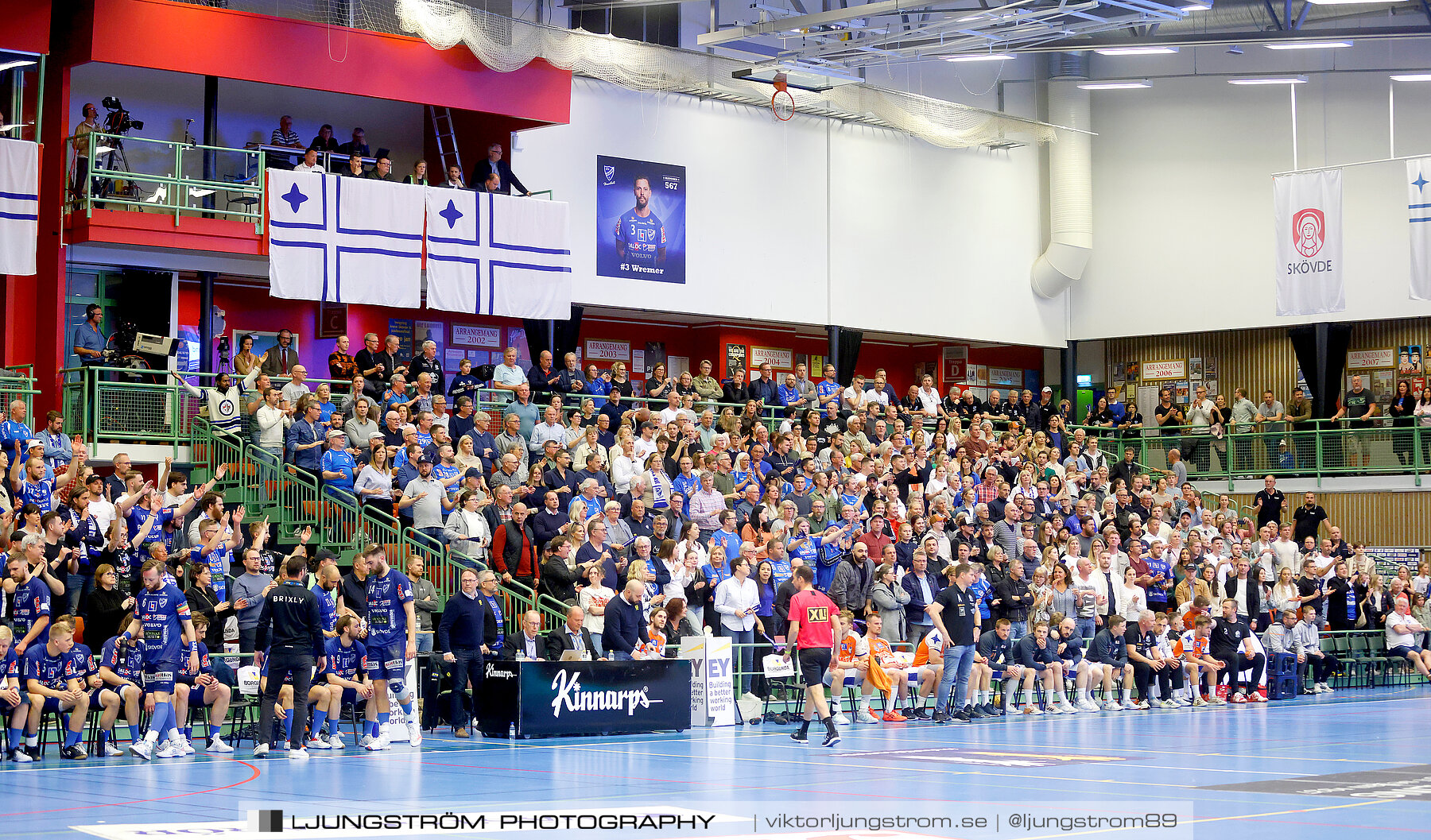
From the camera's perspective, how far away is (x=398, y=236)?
26.0m

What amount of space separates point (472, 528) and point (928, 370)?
21.1 m

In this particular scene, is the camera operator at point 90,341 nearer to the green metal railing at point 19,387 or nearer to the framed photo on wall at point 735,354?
the green metal railing at point 19,387

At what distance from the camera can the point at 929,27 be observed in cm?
2725

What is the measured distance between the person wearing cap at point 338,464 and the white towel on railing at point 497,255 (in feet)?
18.0

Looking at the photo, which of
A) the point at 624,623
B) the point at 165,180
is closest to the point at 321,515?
the point at 624,623

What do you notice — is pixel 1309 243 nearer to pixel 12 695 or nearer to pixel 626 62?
pixel 626 62

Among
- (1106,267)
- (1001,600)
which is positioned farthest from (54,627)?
(1106,267)

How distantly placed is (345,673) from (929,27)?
51.8 ft

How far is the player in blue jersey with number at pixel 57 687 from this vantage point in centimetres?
1538

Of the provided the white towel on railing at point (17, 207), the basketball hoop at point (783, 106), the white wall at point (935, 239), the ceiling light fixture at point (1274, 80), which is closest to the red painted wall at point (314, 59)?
the white towel on railing at point (17, 207)

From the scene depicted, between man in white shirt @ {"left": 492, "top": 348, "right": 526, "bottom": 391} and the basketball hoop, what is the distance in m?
9.07

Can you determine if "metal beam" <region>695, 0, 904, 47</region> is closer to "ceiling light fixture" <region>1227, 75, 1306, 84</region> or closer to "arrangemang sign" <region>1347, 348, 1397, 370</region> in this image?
"ceiling light fixture" <region>1227, 75, 1306, 84</region>

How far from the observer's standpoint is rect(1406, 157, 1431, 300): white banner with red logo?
97.8 feet

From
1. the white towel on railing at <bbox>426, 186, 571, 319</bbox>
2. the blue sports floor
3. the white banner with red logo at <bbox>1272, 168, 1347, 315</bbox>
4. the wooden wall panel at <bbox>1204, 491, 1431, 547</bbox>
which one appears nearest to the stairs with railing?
the blue sports floor
